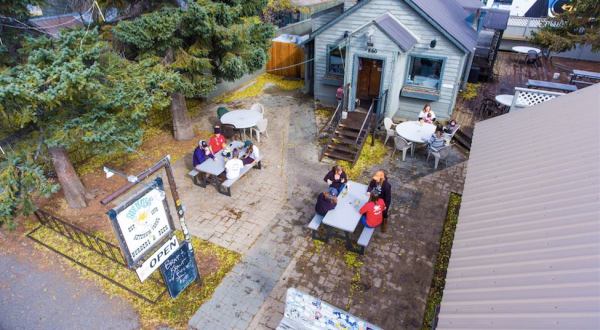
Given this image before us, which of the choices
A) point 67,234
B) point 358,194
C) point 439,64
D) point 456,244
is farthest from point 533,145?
point 67,234

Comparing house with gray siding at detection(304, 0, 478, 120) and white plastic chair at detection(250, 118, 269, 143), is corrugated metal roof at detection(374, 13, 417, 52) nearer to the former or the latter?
house with gray siding at detection(304, 0, 478, 120)

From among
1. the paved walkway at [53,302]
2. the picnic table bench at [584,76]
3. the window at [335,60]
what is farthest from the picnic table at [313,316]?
the picnic table bench at [584,76]

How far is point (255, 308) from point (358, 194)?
3965mm

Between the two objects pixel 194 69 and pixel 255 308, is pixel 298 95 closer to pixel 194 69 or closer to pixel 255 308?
pixel 194 69

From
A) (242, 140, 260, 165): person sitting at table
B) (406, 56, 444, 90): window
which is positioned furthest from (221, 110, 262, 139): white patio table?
(406, 56, 444, 90): window

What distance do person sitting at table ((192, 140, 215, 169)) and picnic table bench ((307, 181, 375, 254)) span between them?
4256mm

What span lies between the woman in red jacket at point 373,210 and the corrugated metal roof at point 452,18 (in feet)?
26.0

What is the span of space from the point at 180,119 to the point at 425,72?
32.9 feet

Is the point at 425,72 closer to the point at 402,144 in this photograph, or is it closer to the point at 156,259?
the point at 402,144

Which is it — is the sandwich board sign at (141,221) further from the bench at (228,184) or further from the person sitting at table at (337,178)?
the person sitting at table at (337,178)

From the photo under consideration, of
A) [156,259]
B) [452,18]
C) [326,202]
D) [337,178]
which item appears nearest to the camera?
[156,259]

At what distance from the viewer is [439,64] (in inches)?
555

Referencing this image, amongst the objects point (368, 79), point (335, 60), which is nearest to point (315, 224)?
point (368, 79)

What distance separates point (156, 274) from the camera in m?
8.45
